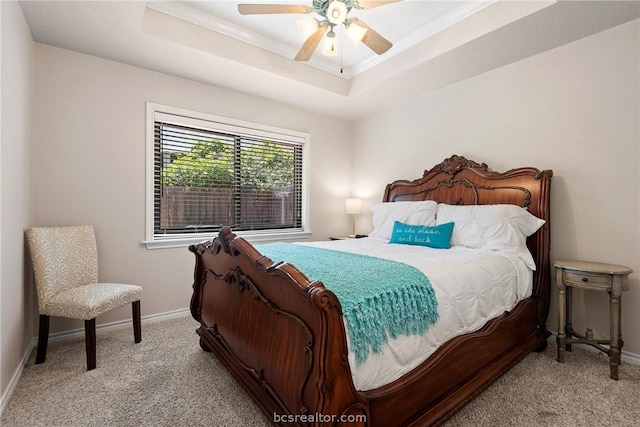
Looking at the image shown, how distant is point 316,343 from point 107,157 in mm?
2696

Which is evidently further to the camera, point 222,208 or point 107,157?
point 222,208

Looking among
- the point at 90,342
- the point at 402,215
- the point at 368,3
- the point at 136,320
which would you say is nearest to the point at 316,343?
the point at 90,342

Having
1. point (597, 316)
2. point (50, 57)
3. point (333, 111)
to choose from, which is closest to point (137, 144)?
point (50, 57)

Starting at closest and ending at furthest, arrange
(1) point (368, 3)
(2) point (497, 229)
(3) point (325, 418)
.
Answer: (3) point (325, 418) → (1) point (368, 3) → (2) point (497, 229)

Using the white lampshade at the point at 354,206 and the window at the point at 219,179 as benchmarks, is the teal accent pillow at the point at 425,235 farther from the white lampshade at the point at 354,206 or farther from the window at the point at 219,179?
the window at the point at 219,179

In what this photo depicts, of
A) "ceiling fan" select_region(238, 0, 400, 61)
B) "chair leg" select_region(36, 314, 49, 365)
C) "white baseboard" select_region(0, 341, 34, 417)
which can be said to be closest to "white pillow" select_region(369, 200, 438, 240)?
"ceiling fan" select_region(238, 0, 400, 61)

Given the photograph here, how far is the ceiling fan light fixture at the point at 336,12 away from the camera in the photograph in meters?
1.96

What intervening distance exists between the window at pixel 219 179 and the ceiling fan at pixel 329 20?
153 centimetres

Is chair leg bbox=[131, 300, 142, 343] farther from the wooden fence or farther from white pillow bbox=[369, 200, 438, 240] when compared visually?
white pillow bbox=[369, 200, 438, 240]

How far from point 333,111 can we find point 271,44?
4.62 feet

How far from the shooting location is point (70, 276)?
2.35 m

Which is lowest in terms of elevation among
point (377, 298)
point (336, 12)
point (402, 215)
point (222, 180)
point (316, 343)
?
point (316, 343)

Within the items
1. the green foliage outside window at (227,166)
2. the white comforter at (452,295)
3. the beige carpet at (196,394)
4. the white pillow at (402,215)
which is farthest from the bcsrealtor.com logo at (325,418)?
the green foliage outside window at (227,166)

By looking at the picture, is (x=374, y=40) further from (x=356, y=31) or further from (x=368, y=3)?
(x=368, y=3)
